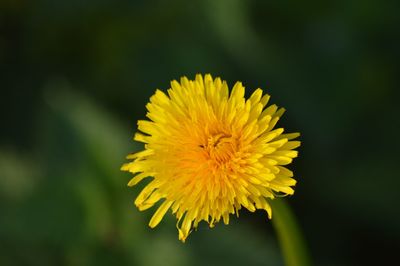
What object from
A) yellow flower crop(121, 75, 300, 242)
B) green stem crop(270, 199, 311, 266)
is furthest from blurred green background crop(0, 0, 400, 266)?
yellow flower crop(121, 75, 300, 242)

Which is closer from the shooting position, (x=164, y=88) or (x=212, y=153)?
(x=212, y=153)

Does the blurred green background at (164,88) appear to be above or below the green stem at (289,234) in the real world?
above

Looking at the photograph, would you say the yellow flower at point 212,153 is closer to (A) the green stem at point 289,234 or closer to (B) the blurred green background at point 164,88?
(A) the green stem at point 289,234

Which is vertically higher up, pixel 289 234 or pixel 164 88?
pixel 164 88

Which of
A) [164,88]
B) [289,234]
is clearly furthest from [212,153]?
[164,88]

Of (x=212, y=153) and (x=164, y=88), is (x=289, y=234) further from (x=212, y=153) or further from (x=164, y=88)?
(x=164, y=88)

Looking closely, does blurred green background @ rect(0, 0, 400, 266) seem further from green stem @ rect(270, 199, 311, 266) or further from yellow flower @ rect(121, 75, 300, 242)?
yellow flower @ rect(121, 75, 300, 242)

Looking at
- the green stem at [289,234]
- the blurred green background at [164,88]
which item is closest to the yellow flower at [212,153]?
the green stem at [289,234]
